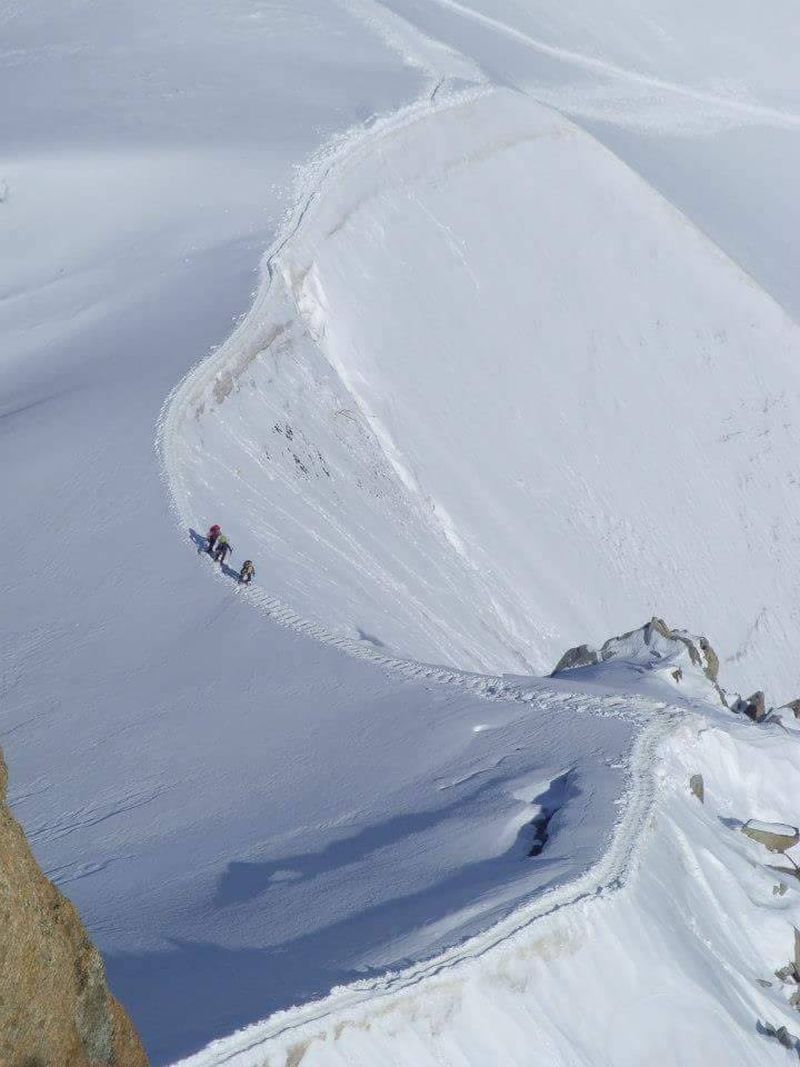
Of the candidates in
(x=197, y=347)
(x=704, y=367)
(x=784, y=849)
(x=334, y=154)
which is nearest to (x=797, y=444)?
Result: (x=704, y=367)

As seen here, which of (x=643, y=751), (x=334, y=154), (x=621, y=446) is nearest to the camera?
(x=643, y=751)

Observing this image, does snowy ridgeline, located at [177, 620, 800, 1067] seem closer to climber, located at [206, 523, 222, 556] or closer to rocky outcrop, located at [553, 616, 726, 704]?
rocky outcrop, located at [553, 616, 726, 704]

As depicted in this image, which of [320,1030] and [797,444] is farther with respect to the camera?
[797,444]

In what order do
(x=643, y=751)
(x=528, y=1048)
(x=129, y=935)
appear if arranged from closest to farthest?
(x=528, y=1048) < (x=129, y=935) < (x=643, y=751)

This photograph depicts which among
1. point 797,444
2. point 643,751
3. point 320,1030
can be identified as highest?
point 320,1030

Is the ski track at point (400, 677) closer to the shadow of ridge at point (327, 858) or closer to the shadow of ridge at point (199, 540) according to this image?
the shadow of ridge at point (199, 540)

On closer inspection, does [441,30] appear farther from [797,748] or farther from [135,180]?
[797,748]

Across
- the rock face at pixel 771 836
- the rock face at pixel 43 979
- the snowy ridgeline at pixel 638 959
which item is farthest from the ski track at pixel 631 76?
the rock face at pixel 43 979

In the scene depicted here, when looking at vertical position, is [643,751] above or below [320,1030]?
below
